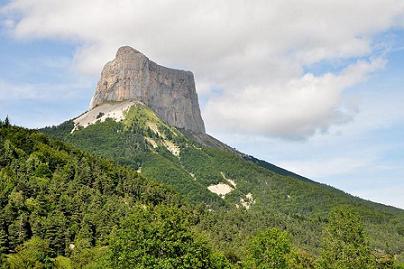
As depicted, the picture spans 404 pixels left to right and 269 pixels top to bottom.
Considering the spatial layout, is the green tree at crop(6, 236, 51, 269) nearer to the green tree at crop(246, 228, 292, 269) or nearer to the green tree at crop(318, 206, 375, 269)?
the green tree at crop(246, 228, 292, 269)

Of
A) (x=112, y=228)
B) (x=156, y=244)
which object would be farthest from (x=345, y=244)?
(x=112, y=228)

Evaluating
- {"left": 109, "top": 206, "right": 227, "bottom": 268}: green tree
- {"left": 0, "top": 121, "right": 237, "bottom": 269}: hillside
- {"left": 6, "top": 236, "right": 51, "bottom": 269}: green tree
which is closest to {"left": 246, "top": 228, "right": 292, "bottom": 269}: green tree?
{"left": 0, "top": 121, "right": 237, "bottom": 269}: hillside

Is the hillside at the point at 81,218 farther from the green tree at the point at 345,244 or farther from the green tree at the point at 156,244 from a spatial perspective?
the green tree at the point at 345,244

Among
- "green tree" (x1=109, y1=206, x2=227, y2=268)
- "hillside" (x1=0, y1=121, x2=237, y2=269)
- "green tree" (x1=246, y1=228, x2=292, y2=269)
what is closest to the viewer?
"green tree" (x1=109, y1=206, x2=227, y2=268)

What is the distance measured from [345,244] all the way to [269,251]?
1275 cm

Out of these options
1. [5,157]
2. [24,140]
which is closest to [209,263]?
[5,157]

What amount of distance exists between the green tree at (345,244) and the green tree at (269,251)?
8022 mm

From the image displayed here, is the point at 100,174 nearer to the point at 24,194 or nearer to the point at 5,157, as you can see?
the point at 5,157

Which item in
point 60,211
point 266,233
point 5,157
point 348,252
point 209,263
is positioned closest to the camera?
point 209,263

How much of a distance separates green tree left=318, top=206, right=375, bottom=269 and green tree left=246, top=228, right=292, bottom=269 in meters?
8.02

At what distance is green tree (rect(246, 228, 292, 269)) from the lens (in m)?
80.9

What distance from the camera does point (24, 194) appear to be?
12888 centimetres

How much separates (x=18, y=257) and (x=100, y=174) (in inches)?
3528

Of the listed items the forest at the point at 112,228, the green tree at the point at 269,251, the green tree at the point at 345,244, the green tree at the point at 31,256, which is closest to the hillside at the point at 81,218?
the green tree at the point at 31,256
